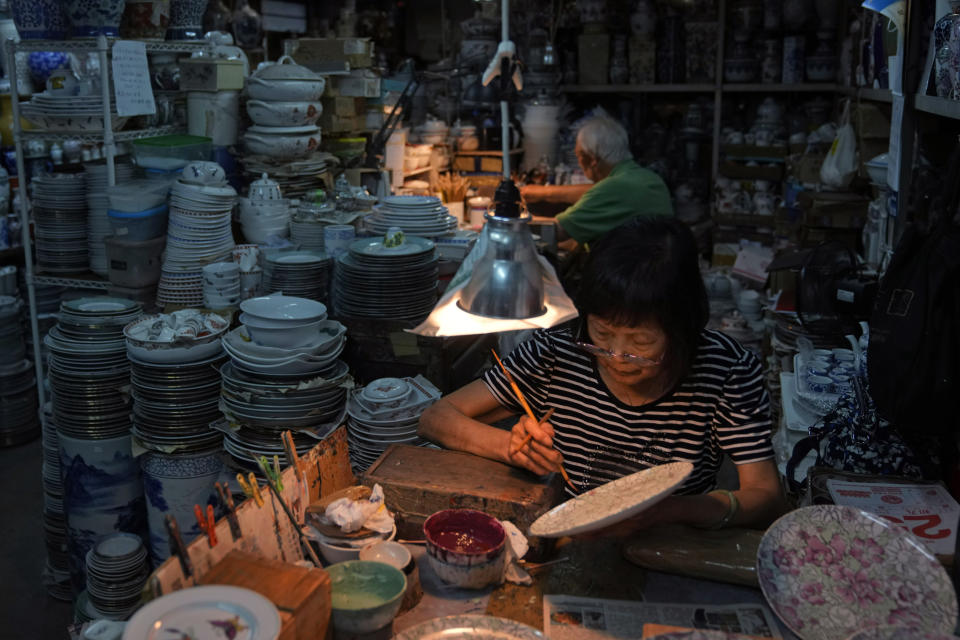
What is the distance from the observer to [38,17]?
339 centimetres

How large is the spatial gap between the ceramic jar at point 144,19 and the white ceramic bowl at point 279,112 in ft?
1.58

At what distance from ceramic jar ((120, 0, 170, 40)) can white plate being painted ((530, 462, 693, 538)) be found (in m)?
3.00

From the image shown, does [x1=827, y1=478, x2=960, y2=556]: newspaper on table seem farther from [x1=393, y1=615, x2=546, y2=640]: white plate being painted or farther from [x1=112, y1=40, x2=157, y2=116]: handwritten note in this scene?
[x1=112, y1=40, x2=157, y2=116]: handwritten note

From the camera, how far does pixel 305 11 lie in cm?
643

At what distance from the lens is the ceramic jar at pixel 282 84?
3.72 m

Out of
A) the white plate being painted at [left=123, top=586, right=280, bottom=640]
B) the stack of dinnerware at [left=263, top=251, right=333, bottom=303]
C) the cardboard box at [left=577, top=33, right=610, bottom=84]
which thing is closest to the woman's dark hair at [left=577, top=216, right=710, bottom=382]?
the white plate being painted at [left=123, top=586, right=280, bottom=640]

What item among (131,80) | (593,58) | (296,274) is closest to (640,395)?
(296,274)

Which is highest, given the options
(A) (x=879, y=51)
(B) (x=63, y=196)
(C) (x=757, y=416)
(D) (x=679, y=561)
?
(A) (x=879, y=51)

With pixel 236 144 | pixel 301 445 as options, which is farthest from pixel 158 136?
pixel 301 445

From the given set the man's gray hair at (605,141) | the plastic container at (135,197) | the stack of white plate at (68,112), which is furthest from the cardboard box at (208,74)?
the man's gray hair at (605,141)

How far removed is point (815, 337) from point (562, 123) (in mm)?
3483

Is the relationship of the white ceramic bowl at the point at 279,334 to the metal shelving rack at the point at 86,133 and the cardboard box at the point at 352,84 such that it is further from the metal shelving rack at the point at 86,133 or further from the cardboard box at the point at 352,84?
the cardboard box at the point at 352,84

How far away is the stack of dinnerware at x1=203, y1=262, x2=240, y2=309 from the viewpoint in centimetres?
320

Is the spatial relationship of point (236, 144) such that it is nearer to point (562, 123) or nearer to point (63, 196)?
point (63, 196)
